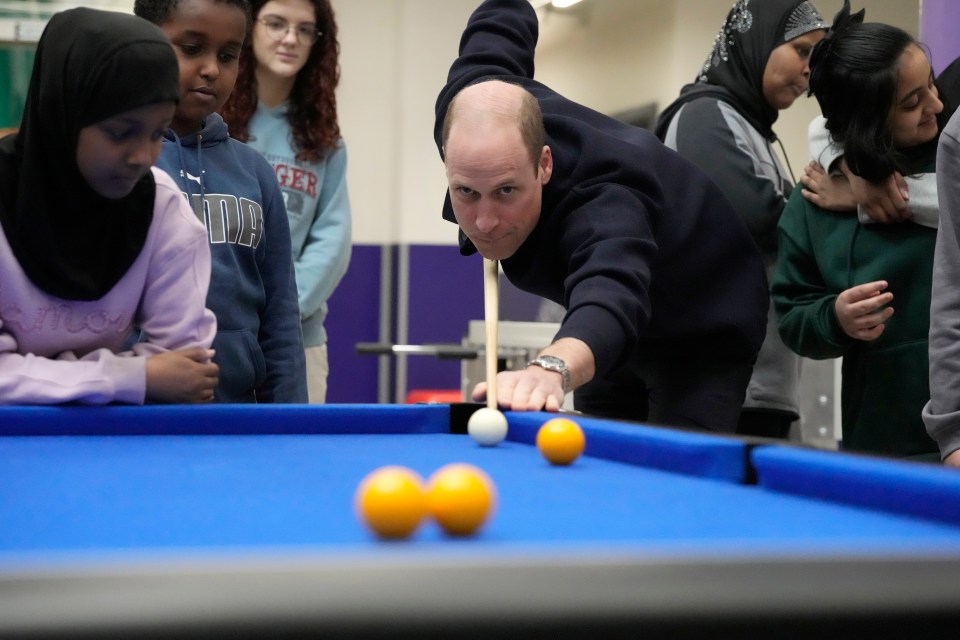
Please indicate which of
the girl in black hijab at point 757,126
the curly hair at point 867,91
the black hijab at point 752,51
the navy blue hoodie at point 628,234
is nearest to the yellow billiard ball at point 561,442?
Result: the navy blue hoodie at point 628,234

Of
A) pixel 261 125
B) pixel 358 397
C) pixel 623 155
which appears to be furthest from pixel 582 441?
pixel 358 397

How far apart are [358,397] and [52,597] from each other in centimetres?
580

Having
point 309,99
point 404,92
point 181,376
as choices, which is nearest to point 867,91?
point 181,376

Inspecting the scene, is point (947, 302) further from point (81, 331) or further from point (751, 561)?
point (81, 331)

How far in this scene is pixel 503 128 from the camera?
1917mm

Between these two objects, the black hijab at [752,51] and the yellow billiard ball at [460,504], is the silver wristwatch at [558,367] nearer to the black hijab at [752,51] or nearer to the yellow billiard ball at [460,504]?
the yellow billiard ball at [460,504]

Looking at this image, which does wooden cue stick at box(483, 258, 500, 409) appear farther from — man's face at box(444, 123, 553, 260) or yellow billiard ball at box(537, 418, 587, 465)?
yellow billiard ball at box(537, 418, 587, 465)

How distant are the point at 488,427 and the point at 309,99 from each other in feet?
5.79

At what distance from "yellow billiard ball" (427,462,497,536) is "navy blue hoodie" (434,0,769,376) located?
3.24 ft

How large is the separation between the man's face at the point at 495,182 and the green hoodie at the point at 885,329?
695 millimetres

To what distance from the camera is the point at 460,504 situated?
84 cm

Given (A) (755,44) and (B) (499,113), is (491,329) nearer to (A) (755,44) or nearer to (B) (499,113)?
(B) (499,113)

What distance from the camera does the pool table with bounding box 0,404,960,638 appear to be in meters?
0.58

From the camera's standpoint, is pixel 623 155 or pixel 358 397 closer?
pixel 623 155
